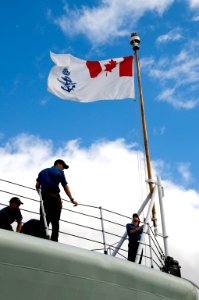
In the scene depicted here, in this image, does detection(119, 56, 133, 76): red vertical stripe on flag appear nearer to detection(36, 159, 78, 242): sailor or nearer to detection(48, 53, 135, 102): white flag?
detection(48, 53, 135, 102): white flag

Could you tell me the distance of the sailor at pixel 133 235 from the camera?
759 centimetres

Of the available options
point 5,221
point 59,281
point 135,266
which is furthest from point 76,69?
point 59,281

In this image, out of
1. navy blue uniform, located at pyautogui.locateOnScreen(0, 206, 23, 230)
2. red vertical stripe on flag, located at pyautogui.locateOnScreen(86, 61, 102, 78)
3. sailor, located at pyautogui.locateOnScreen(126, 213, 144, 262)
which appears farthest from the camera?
red vertical stripe on flag, located at pyautogui.locateOnScreen(86, 61, 102, 78)

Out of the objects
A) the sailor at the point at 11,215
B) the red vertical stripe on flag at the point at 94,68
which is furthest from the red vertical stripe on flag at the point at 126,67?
the sailor at the point at 11,215

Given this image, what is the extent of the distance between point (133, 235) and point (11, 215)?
2462mm

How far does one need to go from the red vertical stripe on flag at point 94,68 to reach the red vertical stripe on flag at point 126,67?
1.67 ft

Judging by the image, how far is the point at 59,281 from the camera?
15.8 ft

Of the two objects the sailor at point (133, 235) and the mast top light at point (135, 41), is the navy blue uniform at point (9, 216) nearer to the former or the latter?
the sailor at point (133, 235)

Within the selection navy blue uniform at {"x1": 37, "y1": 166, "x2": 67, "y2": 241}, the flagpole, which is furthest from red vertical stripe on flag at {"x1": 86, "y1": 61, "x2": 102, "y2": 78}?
navy blue uniform at {"x1": 37, "y1": 166, "x2": 67, "y2": 241}

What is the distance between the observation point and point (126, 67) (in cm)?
1018

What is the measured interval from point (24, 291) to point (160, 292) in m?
2.16

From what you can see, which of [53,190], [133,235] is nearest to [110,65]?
[133,235]

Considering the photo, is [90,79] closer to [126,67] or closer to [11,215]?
[126,67]

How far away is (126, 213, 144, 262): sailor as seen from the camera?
7.59 m
